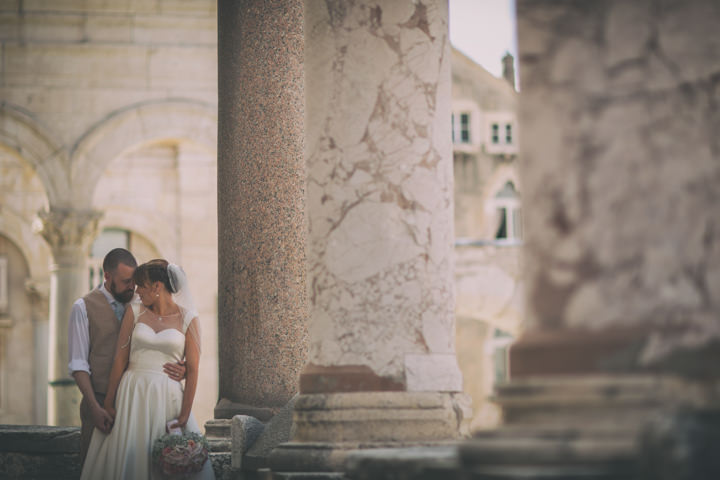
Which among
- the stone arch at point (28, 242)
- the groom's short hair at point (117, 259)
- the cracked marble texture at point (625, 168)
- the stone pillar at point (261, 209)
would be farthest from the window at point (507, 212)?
the cracked marble texture at point (625, 168)

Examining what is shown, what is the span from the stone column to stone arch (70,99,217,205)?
33 centimetres

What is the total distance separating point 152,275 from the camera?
18.7 ft

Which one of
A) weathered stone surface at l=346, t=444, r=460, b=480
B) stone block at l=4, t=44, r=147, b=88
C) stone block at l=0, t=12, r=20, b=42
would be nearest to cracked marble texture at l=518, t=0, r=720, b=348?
weathered stone surface at l=346, t=444, r=460, b=480

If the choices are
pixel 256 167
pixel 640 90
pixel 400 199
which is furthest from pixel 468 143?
pixel 640 90

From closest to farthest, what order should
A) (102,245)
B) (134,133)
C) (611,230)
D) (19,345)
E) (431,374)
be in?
(611,230) → (431,374) → (134,133) → (19,345) → (102,245)

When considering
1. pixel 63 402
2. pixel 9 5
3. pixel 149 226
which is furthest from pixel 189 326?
pixel 149 226

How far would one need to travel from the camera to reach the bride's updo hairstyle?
5.67 meters

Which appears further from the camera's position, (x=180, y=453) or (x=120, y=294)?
(x=120, y=294)

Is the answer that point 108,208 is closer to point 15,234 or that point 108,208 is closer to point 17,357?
point 15,234

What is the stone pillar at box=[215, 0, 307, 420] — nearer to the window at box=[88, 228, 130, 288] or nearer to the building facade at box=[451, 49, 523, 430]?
the window at box=[88, 228, 130, 288]

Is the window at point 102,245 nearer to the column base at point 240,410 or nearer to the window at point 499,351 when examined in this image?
the window at point 499,351

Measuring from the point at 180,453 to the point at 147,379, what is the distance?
50 centimetres

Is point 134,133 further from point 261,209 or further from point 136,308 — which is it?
point 136,308

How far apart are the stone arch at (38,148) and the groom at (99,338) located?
10024 mm
